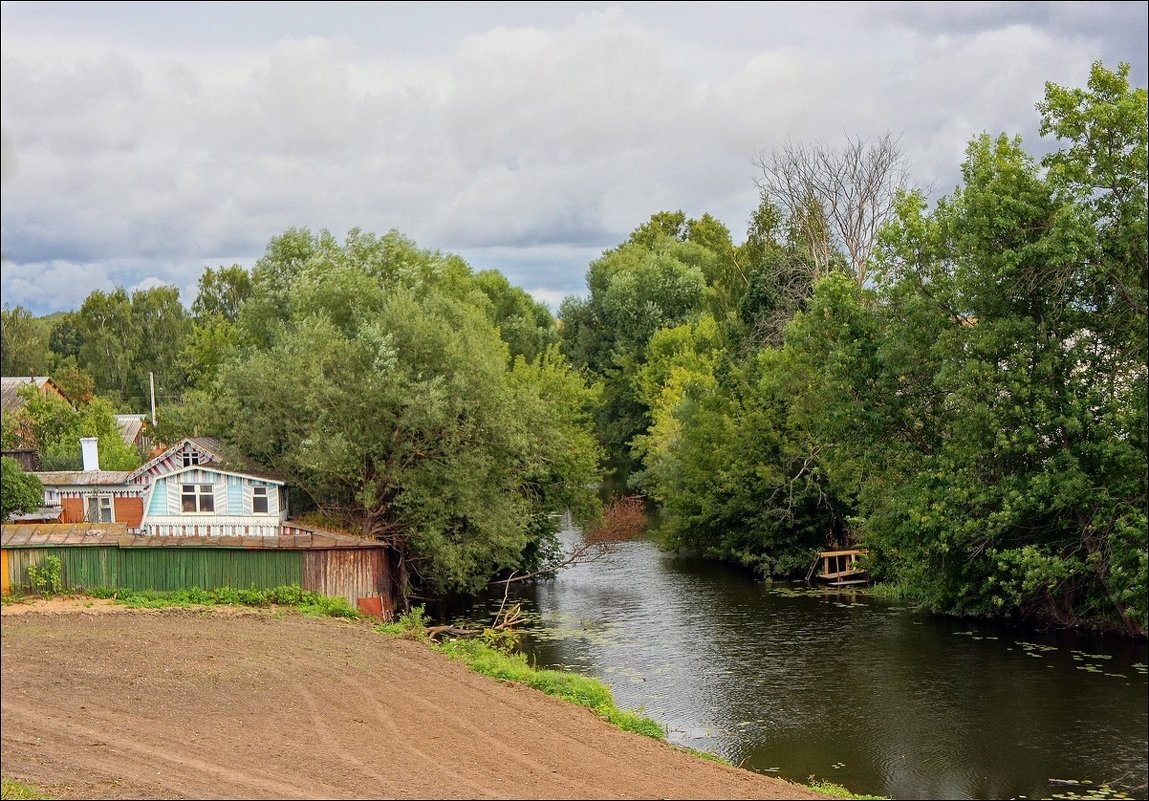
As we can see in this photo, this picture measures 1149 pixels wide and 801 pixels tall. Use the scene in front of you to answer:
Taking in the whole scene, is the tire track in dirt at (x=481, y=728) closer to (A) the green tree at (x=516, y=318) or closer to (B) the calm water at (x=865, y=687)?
(B) the calm water at (x=865, y=687)

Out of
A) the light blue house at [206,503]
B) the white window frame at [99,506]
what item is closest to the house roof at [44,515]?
the white window frame at [99,506]

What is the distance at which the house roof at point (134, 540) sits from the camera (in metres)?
28.6

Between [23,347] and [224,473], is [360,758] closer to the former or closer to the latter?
[224,473]

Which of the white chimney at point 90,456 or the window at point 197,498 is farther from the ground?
the white chimney at point 90,456

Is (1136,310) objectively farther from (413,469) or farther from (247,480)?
(247,480)

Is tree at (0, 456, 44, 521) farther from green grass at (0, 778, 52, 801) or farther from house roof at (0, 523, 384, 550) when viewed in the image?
green grass at (0, 778, 52, 801)

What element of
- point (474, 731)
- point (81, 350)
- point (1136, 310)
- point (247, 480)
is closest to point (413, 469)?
point (247, 480)

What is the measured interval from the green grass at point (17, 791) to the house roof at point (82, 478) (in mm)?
27068

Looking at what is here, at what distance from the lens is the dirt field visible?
15.3 metres

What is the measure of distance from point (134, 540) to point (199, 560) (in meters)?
1.71

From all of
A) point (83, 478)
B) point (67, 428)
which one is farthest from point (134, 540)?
point (67, 428)

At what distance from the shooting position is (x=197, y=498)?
3447cm

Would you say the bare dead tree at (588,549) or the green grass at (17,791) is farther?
the bare dead tree at (588,549)

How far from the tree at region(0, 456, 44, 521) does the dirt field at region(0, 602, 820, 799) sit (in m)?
3.56
